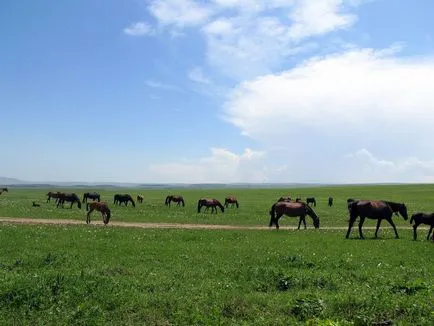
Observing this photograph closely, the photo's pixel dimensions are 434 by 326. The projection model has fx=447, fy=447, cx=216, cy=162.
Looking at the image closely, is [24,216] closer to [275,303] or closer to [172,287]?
[172,287]

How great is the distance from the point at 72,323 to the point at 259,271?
673 cm

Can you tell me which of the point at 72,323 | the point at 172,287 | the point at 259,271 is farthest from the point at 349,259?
the point at 72,323

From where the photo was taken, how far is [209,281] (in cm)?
1412

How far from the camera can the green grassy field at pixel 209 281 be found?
36.4 feet

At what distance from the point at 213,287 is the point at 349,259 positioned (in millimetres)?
7362

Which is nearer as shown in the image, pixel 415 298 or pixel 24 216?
pixel 415 298

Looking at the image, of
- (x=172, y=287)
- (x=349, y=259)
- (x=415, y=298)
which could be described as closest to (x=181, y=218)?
(x=349, y=259)

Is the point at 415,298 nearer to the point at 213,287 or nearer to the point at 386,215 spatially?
the point at 213,287

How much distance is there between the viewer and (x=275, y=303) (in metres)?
12.0

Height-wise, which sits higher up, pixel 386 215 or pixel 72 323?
pixel 386 215

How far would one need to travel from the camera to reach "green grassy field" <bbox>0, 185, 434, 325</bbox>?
11.1m

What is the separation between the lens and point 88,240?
2188cm

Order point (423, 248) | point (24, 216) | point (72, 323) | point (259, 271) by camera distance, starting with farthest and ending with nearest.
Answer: point (24, 216)
point (423, 248)
point (259, 271)
point (72, 323)

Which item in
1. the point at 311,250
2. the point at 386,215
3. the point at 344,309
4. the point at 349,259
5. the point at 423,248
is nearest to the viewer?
the point at 344,309
